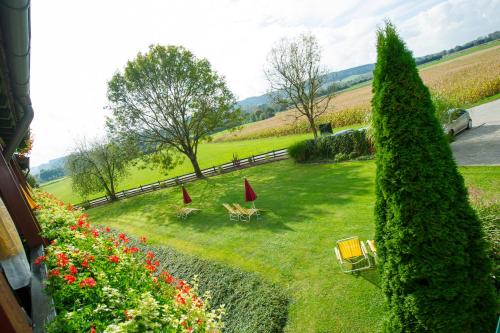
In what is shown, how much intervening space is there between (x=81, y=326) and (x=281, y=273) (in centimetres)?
669

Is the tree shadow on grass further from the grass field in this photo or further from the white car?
the white car

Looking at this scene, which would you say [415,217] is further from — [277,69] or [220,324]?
[277,69]

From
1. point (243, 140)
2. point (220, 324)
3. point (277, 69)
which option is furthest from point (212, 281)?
point (243, 140)

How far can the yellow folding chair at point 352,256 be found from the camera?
327 inches

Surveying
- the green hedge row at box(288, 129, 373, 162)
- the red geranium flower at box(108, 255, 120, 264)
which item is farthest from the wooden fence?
the red geranium flower at box(108, 255, 120, 264)

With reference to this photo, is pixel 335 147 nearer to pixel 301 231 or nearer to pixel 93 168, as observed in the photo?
pixel 301 231

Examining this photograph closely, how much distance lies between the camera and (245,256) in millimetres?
10898

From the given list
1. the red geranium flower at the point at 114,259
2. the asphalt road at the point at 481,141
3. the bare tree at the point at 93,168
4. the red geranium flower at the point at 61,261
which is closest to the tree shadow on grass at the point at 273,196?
the asphalt road at the point at 481,141

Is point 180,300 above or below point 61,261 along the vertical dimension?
below

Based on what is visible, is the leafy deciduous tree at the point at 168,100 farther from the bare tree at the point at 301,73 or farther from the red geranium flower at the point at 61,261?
the red geranium flower at the point at 61,261

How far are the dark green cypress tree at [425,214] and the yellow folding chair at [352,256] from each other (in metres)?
3.50

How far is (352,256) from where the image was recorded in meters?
8.32

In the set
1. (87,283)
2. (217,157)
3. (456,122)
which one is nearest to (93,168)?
(217,157)

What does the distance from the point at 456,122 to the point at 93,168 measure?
3288cm
